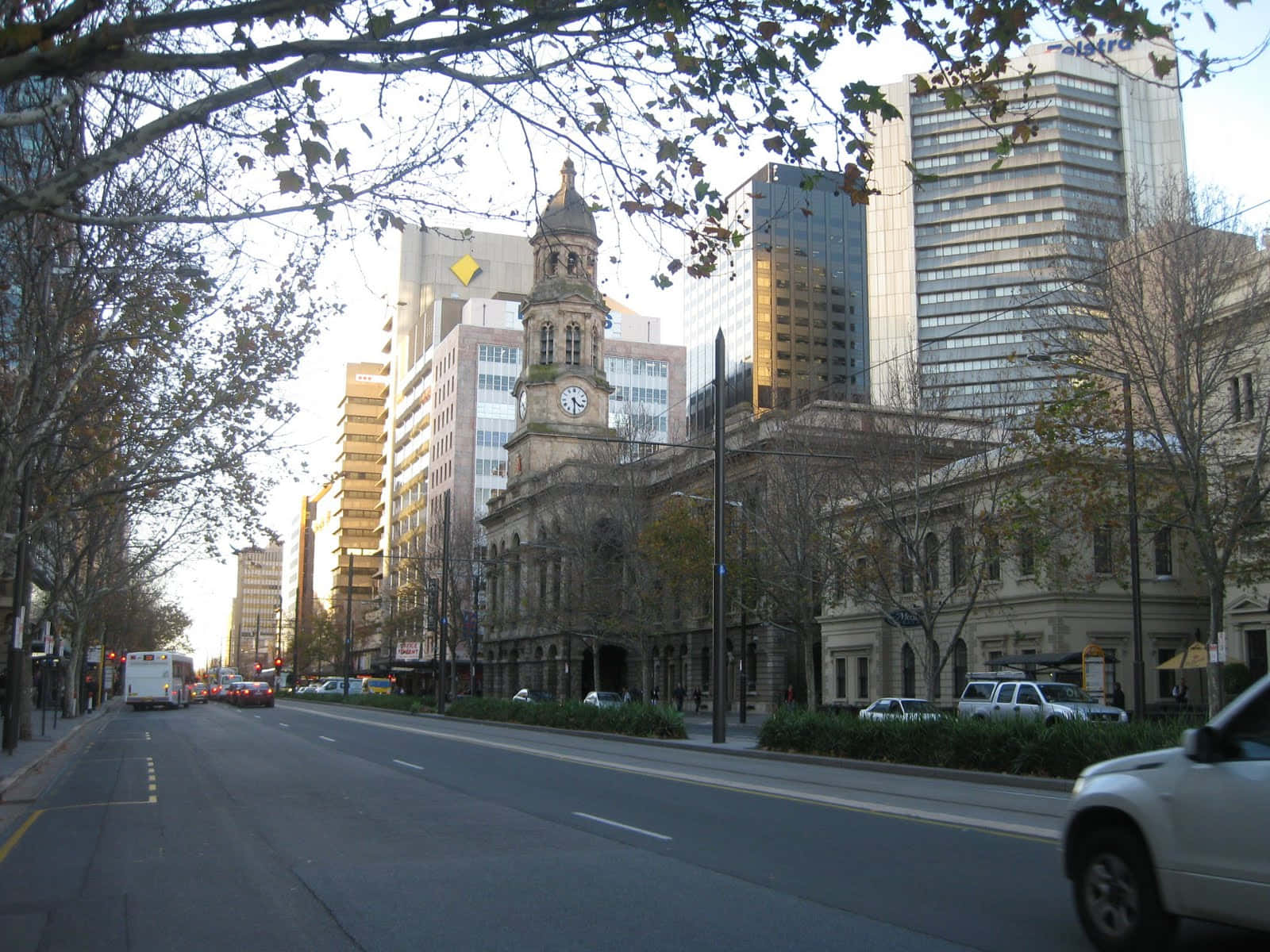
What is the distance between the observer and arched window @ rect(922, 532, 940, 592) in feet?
122

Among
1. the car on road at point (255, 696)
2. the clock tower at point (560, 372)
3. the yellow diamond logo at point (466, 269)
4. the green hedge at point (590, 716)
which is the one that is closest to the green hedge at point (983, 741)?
the green hedge at point (590, 716)

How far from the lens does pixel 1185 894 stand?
6.12 m

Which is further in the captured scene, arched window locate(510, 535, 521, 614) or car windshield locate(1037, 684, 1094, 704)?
arched window locate(510, 535, 521, 614)

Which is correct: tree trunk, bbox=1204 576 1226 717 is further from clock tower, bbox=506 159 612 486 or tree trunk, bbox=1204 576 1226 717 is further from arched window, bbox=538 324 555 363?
arched window, bbox=538 324 555 363

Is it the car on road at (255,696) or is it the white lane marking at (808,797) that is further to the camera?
the car on road at (255,696)

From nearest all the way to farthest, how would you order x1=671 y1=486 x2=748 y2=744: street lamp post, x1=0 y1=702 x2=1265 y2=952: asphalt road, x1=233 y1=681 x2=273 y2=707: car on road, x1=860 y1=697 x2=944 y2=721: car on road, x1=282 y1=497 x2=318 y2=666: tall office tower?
x1=0 y1=702 x2=1265 y2=952: asphalt road, x1=860 y1=697 x2=944 y2=721: car on road, x1=671 y1=486 x2=748 y2=744: street lamp post, x1=233 y1=681 x2=273 y2=707: car on road, x1=282 y1=497 x2=318 y2=666: tall office tower

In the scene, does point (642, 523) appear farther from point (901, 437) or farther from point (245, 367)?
point (245, 367)

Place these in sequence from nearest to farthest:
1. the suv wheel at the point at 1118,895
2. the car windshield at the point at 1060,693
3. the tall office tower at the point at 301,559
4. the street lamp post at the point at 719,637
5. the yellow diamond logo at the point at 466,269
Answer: the suv wheel at the point at 1118,895
the street lamp post at the point at 719,637
the car windshield at the point at 1060,693
the yellow diamond logo at the point at 466,269
the tall office tower at the point at 301,559

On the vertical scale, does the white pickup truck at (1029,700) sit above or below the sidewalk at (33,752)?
above

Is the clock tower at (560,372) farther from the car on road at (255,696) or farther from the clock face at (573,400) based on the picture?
the car on road at (255,696)

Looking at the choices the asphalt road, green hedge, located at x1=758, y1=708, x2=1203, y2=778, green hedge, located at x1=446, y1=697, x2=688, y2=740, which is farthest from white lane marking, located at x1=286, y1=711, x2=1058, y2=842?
green hedge, located at x1=446, y1=697, x2=688, y2=740

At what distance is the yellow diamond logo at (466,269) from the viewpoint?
122 meters

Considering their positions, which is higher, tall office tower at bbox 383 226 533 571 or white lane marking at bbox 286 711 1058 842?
tall office tower at bbox 383 226 533 571

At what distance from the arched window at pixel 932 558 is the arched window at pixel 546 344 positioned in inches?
1768
